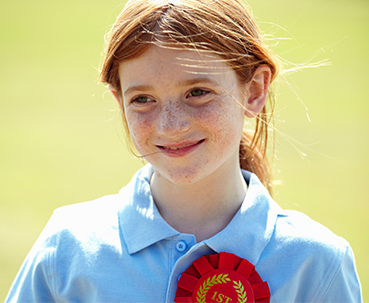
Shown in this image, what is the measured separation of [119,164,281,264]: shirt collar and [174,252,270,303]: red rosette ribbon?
0.03 m

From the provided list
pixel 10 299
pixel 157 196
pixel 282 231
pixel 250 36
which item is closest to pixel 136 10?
pixel 250 36

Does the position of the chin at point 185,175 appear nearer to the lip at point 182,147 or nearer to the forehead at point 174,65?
the lip at point 182,147

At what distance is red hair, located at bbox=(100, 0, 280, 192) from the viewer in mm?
841

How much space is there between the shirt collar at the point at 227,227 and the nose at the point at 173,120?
0.60 ft

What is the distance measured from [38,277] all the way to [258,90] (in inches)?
23.2

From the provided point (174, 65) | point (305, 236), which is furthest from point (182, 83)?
point (305, 236)

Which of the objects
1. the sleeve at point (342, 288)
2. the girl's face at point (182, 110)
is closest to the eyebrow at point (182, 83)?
the girl's face at point (182, 110)

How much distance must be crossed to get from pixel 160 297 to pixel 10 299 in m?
0.32

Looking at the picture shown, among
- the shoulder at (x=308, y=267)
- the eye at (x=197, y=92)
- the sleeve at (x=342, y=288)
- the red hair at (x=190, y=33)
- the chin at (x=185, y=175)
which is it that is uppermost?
the red hair at (x=190, y=33)

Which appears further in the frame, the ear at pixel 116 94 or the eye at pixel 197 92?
the ear at pixel 116 94

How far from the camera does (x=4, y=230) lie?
2.40 m

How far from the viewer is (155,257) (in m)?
0.87

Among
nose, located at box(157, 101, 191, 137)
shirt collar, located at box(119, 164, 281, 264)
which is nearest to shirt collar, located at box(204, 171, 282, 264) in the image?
shirt collar, located at box(119, 164, 281, 264)

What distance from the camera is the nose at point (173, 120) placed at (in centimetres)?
84
